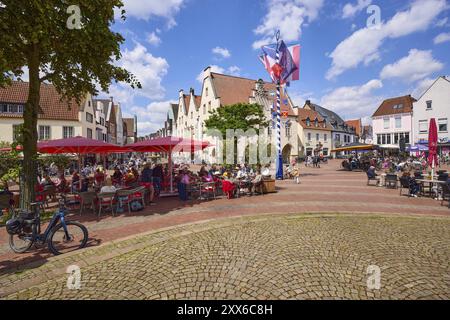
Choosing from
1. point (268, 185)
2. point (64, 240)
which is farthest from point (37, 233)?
point (268, 185)

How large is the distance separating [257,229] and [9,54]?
9.33 metres

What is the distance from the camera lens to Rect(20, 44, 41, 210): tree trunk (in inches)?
292

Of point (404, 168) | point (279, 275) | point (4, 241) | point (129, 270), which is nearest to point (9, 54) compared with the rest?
point (4, 241)

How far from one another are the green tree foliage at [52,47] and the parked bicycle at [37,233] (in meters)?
2.53

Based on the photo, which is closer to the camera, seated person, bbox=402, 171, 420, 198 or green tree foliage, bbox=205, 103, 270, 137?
seated person, bbox=402, 171, 420, 198

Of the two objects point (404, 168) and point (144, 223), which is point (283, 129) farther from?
point (144, 223)

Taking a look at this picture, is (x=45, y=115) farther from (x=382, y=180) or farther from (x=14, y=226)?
(x=382, y=180)

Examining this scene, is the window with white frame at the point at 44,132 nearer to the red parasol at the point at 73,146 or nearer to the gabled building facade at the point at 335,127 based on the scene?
the red parasol at the point at 73,146

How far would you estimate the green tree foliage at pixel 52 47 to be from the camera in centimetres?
604

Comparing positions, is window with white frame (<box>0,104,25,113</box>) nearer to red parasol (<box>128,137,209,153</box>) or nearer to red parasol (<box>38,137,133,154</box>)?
red parasol (<box>38,137,133,154</box>)

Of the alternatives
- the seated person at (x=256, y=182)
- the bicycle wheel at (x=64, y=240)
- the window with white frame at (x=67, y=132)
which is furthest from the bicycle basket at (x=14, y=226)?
the window with white frame at (x=67, y=132)

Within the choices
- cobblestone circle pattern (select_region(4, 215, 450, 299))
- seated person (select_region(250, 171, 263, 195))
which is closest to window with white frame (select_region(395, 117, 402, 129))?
seated person (select_region(250, 171, 263, 195))

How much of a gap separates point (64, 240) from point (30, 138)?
4.18 m

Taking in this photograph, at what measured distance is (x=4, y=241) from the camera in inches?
235
